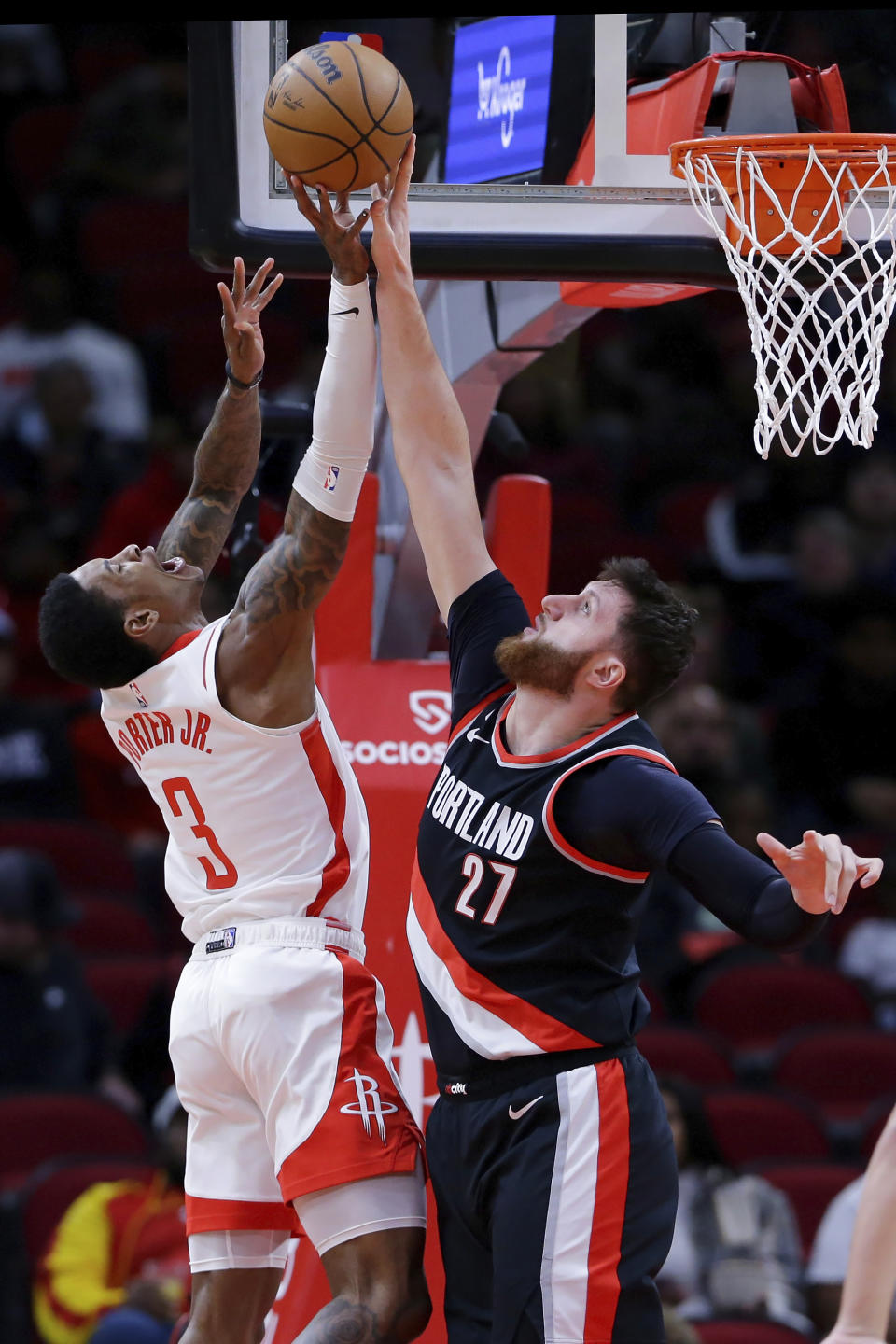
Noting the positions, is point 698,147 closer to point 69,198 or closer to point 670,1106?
point 670,1106

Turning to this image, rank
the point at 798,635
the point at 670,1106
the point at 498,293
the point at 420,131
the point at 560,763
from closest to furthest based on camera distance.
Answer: the point at 560,763
the point at 498,293
the point at 420,131
the point at 670,1106
the point at 798,635

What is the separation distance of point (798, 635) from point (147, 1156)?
4.85m

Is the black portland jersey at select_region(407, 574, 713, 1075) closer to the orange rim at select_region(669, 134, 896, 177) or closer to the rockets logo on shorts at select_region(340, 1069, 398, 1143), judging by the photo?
the rockets logo on shorts at select_region(340, 1069, 398, 1143)

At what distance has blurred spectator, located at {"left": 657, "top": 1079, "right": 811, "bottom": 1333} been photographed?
609 centimetres

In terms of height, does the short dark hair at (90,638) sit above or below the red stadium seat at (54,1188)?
above

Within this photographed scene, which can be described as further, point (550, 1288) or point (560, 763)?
point (560, 763)

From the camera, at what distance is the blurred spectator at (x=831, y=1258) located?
6.07m

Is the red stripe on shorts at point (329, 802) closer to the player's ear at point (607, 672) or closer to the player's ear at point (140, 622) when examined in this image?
the player's ear at point (140, 622)

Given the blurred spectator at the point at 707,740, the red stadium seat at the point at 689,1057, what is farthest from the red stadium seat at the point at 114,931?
the blurred spectator at the point at 707,740

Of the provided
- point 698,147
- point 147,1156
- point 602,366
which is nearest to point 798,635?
point 602,366

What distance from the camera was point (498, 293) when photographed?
4.85 meters

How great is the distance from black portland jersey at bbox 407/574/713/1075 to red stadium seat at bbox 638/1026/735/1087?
3726 millimetres

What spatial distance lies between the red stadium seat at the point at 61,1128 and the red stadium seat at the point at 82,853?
1.62 metres

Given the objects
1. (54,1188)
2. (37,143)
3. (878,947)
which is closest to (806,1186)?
(878,947)
